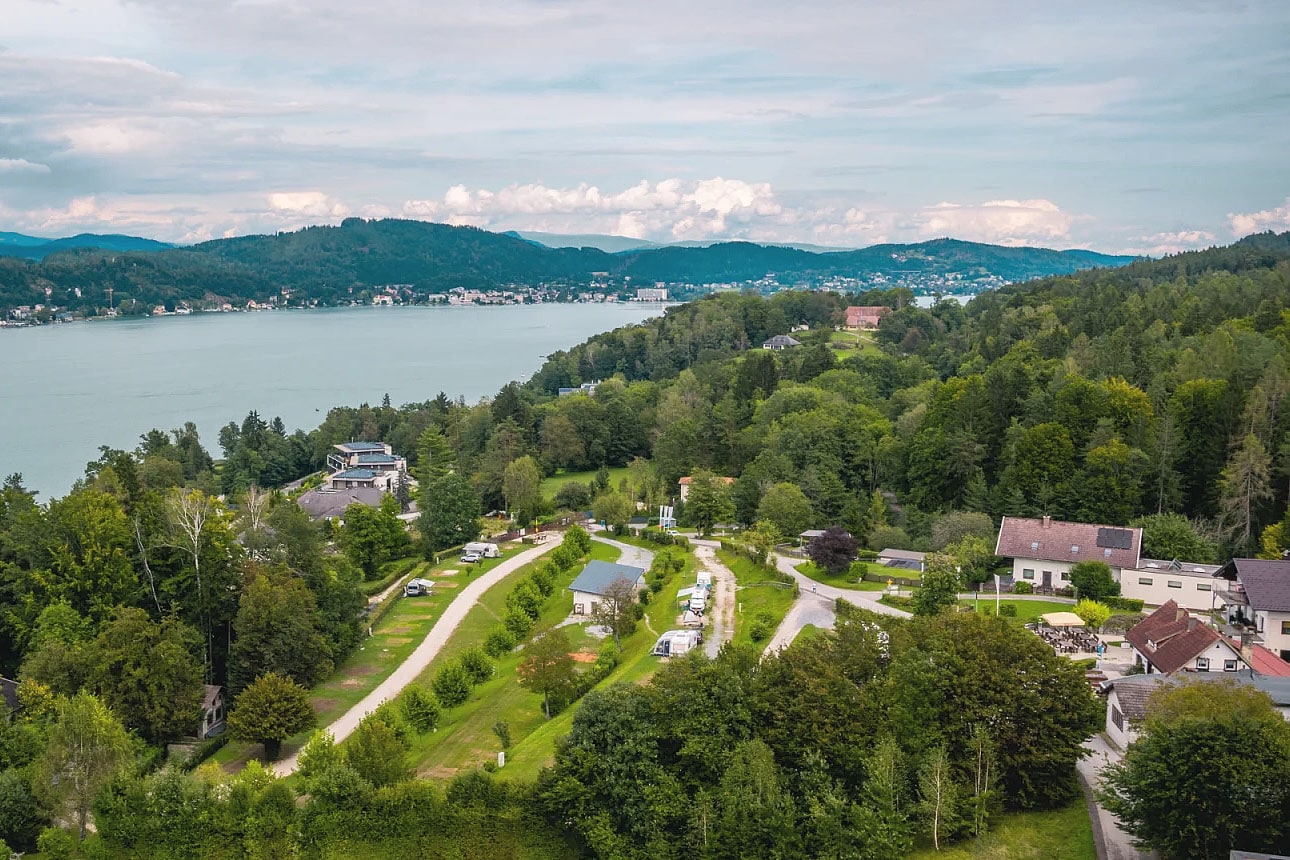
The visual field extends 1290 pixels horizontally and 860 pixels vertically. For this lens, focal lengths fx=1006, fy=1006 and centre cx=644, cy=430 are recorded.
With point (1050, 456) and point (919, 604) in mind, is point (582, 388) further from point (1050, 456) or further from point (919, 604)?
point (919, 604)

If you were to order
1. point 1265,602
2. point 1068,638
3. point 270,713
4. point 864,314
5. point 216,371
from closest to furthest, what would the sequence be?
point 270,713, point 1265,602, point 1068,638, point 864,314, point 216,371

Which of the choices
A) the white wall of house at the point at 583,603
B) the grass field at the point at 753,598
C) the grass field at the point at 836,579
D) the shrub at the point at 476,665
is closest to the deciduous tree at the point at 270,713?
the shrub at the point at 476,665

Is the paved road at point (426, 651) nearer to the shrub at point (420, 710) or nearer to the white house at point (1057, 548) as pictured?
the shrub at point (420, 710)

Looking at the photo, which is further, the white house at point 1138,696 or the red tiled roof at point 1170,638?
the red tiled roof at point 1170,638

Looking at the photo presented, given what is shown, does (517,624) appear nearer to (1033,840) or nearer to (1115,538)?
(1033,840)

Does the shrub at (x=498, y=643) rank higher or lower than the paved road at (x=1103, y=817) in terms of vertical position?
lower

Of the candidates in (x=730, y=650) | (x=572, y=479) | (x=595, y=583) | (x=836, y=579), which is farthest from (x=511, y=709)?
(x=572, y=479)
